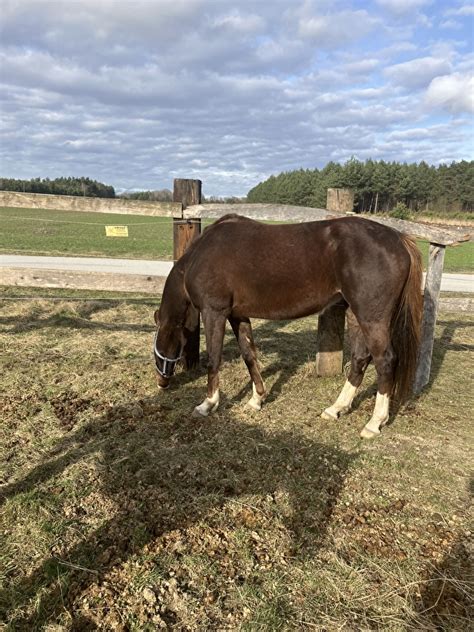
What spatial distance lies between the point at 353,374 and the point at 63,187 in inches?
2006

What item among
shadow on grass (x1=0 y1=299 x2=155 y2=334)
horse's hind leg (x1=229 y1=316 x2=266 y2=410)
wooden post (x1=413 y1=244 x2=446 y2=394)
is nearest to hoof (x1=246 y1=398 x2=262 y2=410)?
horse's hind leg (x1=229 y1=316 x2=266 y2=410)

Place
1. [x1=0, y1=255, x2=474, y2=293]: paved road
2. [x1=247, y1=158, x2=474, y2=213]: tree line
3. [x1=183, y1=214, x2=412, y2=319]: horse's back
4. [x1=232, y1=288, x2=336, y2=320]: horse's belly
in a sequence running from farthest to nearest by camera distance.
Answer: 1. [x1=247, y1=158, x2=474, y2=213]: tree line
2. [x1=0, y1=255, x2=474, y2=293]: paved road
3. [x1=232, y1=288, x2=336, y2=320]: horse's belly
4. [x1=183, y1=214, x2=412, y2=319]: horse's back

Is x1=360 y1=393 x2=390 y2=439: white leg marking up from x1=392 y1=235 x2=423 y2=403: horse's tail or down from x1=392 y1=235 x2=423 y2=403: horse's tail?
down

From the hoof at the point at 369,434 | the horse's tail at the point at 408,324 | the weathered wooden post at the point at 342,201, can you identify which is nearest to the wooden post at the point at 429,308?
the horse's tail at the point at 408,324

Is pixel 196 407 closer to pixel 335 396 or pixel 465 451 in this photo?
pixel 335 396

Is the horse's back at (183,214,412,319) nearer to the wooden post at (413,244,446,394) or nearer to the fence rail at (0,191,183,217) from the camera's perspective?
the fence rail at (0,191,183,217)

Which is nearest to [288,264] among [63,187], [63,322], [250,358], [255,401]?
[250,358]

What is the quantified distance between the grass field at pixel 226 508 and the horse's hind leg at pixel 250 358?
15 cm

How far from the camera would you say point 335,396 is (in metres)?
5.08

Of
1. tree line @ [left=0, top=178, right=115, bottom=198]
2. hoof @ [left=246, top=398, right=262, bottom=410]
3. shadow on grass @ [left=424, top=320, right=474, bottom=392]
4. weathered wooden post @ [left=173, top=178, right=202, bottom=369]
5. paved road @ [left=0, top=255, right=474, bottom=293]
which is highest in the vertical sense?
tree line @ [left=0, top=178, right=115, bottom=198]

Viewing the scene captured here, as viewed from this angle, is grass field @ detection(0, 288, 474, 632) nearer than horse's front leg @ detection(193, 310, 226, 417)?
Yes

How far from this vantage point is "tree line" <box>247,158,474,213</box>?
65.0 m

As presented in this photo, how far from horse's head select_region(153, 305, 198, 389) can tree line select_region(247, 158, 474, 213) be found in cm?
6206

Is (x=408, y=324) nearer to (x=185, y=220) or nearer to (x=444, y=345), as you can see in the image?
(x=185, y=220)
